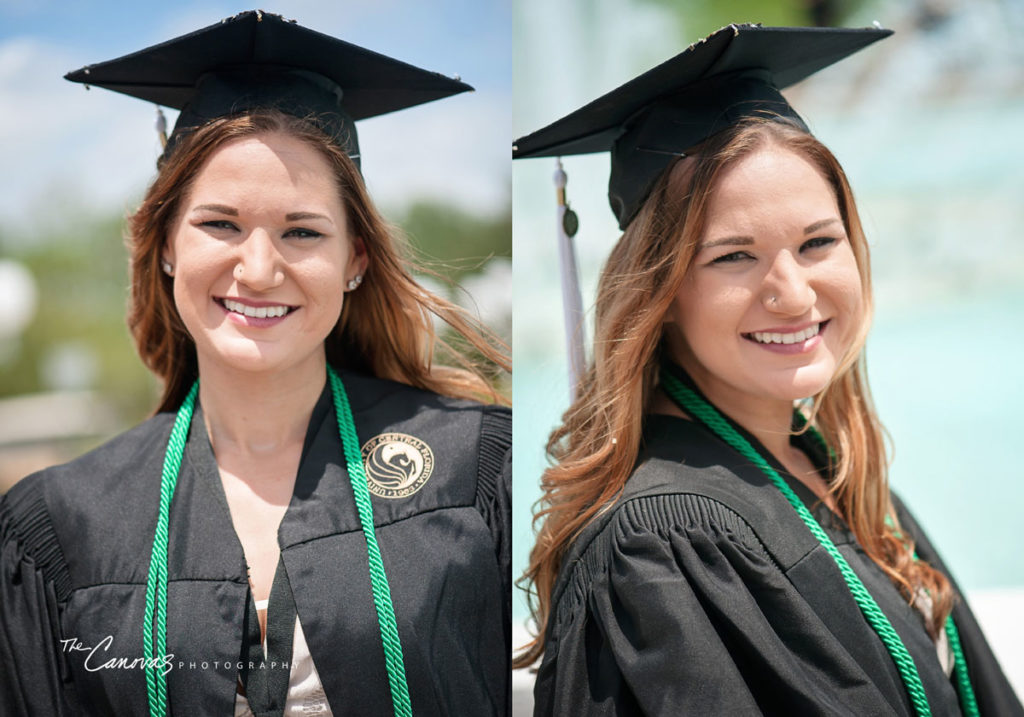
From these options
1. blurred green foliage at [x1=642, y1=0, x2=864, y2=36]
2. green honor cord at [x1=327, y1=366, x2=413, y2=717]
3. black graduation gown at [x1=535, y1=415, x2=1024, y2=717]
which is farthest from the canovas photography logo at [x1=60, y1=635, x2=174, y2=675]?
blurred green foliage at [x1=642, y1=0, x2=864, y2=36]

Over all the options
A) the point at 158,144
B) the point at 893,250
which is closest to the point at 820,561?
the point at 158,144

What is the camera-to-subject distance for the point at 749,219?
182cm

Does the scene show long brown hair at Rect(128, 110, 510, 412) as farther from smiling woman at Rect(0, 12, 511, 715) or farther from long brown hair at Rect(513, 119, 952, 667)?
long brown hair at Rect(513, 119, 952, 667)

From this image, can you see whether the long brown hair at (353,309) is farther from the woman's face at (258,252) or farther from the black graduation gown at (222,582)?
the black graduation gown at (222,582)

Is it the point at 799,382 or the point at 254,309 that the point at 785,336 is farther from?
the point at 254,309

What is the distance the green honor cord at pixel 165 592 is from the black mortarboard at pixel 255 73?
0.71 meters

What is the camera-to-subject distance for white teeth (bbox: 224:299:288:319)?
188 centimetres

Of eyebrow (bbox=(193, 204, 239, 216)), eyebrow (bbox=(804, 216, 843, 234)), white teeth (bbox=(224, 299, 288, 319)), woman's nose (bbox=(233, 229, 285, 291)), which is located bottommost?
white teeth (bbox=(224, 299, 288, 319))

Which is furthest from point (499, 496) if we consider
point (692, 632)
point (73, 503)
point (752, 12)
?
point (752, 12)

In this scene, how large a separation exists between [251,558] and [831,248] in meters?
1.41

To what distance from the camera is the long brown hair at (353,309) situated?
6.31 feet

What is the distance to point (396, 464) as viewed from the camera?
2.03 m

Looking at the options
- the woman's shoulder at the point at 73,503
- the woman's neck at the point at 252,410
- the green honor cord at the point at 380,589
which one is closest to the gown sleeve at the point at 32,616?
the woman's shoulder at the point at 73,503

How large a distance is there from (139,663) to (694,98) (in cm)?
165
